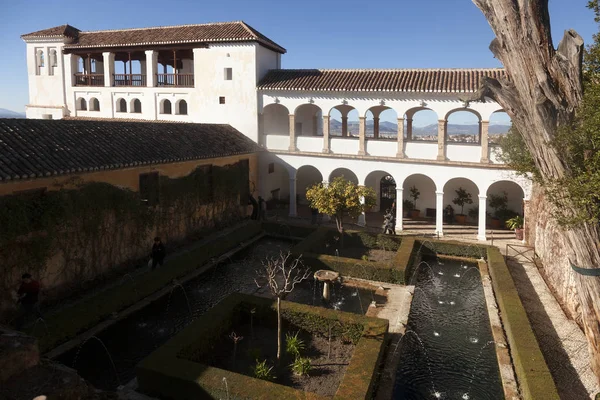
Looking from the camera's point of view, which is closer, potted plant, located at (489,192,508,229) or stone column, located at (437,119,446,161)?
stone column, located at (437,119,446,161)

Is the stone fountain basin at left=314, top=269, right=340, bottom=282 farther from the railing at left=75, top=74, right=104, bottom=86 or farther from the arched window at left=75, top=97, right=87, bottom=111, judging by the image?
the arched window at left=75, top=97, right=87, bottom=111

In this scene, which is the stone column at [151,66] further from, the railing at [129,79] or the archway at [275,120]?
the archway at [275,120]

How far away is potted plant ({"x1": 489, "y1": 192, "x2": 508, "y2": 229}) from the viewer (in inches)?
990

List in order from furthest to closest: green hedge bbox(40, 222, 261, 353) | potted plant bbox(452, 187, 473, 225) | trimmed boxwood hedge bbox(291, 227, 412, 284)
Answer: potted plant bbox(452, 187, 473, 225)
trimmed boxwood hedge bbox(291, 227, 412, 284)
green hedge bbox(40, 222, 261, 353)

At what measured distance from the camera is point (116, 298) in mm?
13664

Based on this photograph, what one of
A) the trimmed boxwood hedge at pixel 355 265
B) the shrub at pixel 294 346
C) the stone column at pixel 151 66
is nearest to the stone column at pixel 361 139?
the trimmed boxwood hedge at pixel 355 265

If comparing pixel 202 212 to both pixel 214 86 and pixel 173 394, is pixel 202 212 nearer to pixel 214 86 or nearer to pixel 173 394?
pixel 214 86

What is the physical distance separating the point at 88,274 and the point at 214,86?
626 inches

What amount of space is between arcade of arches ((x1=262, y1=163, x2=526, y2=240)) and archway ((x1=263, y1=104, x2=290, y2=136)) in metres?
2.28

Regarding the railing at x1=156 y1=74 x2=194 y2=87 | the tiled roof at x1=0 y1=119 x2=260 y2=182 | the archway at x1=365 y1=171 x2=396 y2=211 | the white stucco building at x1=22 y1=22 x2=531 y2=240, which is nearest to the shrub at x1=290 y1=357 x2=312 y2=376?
the tiled roof at x1=0 y1=119 x2=260 y2=182

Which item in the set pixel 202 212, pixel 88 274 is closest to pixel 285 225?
pixel 202 212

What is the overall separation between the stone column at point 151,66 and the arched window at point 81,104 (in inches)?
253

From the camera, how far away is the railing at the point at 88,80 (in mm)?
33000

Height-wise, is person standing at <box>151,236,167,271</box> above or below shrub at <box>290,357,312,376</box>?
above
